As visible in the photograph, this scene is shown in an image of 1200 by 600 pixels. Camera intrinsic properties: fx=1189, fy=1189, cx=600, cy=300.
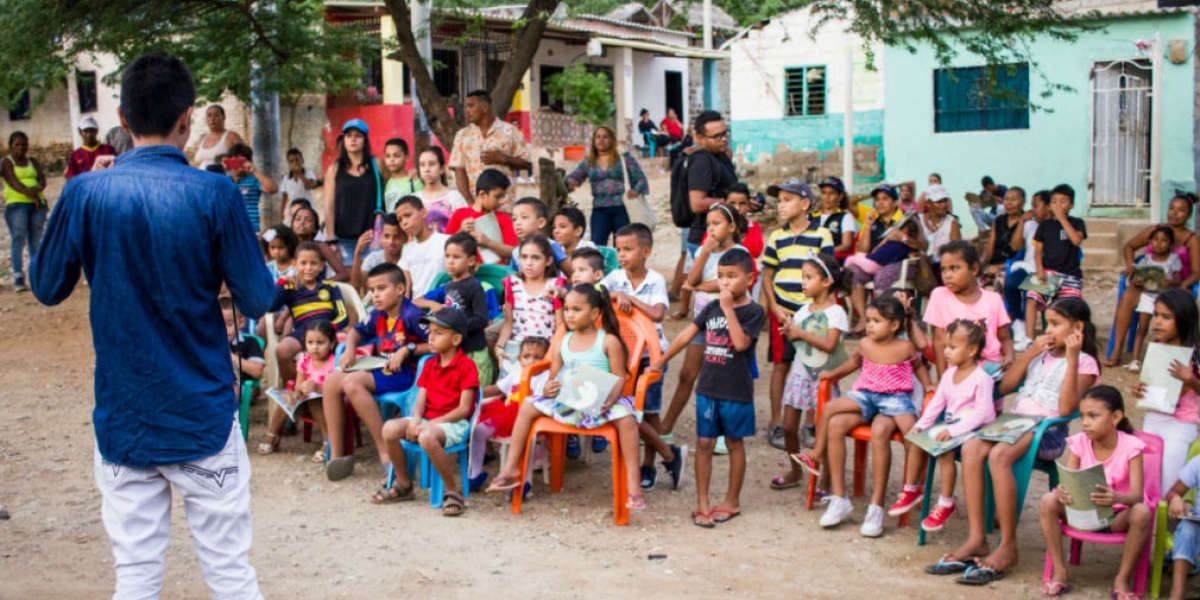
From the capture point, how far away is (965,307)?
6.11 meters

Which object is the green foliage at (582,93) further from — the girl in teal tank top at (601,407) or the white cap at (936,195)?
the girl in teal tank top at (601,407)

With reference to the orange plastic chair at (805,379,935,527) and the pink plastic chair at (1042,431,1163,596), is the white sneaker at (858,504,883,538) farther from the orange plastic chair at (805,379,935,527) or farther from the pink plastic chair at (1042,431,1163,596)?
the pink plastic chair at (1042,431,1163,596)

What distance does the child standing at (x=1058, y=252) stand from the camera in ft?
31.0

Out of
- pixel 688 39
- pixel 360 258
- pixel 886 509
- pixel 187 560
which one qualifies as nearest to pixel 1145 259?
pixel 886 509

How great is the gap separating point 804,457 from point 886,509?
558 millimetres

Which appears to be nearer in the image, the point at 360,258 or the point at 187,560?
the point at 187,560

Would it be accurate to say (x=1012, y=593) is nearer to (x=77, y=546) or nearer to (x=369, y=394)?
(x=369, y=394)

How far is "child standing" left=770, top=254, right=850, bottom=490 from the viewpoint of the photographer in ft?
21.0

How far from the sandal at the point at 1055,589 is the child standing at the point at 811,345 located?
1.85 meters

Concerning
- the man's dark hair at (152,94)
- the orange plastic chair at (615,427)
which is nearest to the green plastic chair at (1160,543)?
the orange plastic chair at (615,427)

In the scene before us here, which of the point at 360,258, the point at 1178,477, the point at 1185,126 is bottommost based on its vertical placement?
the point at 1178,477

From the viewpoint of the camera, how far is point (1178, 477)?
16.0 ft

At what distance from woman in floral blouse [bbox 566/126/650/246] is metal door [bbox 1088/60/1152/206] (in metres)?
7.88

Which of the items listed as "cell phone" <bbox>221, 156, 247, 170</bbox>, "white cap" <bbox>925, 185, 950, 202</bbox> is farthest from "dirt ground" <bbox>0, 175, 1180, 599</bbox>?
"white cap" <bbox>925, 185, 950, 202</bbox>
